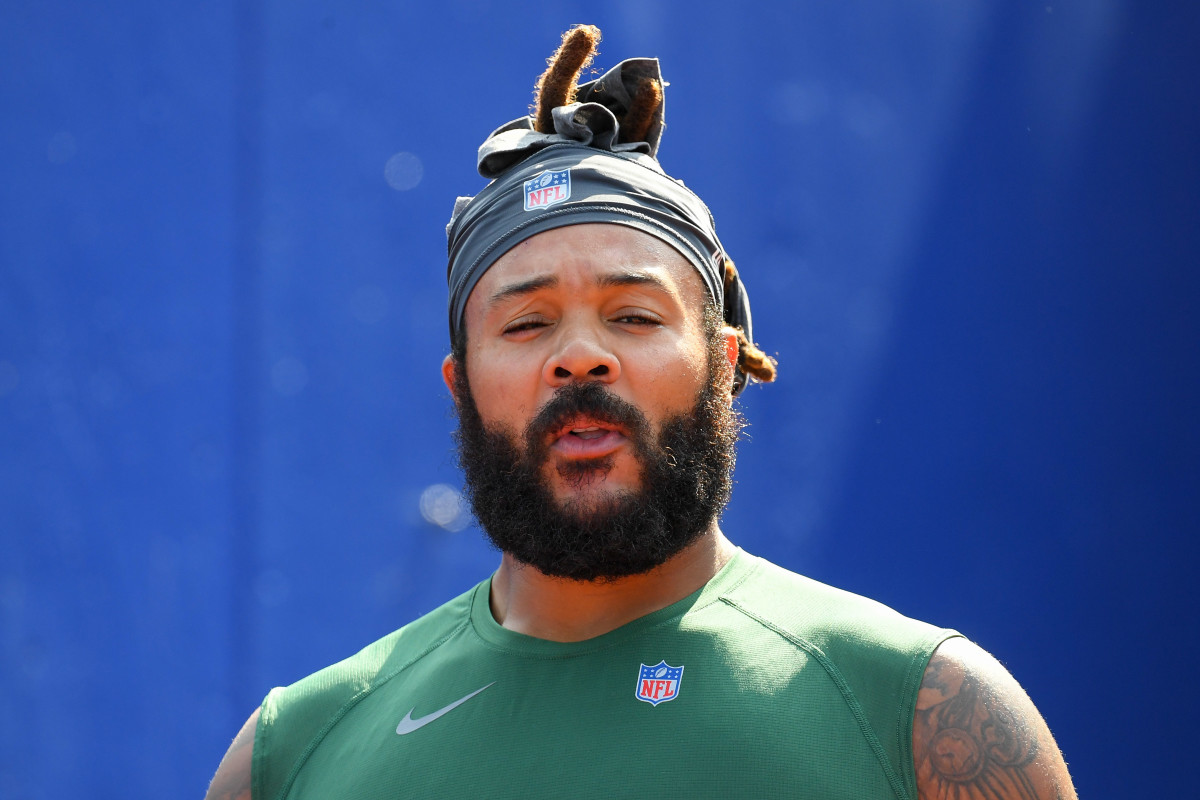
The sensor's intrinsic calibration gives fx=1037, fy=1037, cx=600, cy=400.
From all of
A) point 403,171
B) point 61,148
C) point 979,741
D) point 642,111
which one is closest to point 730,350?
point 642,111

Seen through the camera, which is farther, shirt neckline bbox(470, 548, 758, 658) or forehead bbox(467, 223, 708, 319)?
forehead bbox(467, 223, 708, 319)

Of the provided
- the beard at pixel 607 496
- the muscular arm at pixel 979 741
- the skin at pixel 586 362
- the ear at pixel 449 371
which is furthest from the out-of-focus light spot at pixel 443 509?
the muscular arm at pixel 979 741

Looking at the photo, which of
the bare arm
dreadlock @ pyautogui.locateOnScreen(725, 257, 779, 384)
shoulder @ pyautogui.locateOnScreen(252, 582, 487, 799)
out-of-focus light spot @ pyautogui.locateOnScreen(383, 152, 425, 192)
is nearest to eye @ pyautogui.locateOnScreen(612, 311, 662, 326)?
dreadlock @ pyautogui.locateOnScreen(725, 257, 779, 384)

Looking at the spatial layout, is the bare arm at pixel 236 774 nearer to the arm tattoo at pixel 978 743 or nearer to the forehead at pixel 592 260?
the forehead at pixel 592 260

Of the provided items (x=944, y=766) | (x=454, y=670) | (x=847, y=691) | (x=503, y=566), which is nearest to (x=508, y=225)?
(x=503, y=566)

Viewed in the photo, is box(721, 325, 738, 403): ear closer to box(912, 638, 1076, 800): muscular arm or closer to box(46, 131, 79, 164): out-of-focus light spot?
box(912, 638, 1076, 800): muscular arm

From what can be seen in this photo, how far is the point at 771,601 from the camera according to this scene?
5.75 ft

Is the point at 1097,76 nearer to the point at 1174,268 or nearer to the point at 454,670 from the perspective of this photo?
the point at 1174,268

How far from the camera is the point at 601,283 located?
6.07ft

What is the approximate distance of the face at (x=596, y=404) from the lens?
1.75 meters

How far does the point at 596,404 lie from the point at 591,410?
13 mm

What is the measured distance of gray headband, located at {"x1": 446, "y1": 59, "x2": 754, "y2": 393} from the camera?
196cm

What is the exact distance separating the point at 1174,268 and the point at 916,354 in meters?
0.68

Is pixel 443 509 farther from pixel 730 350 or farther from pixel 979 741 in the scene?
pixel 979 741
